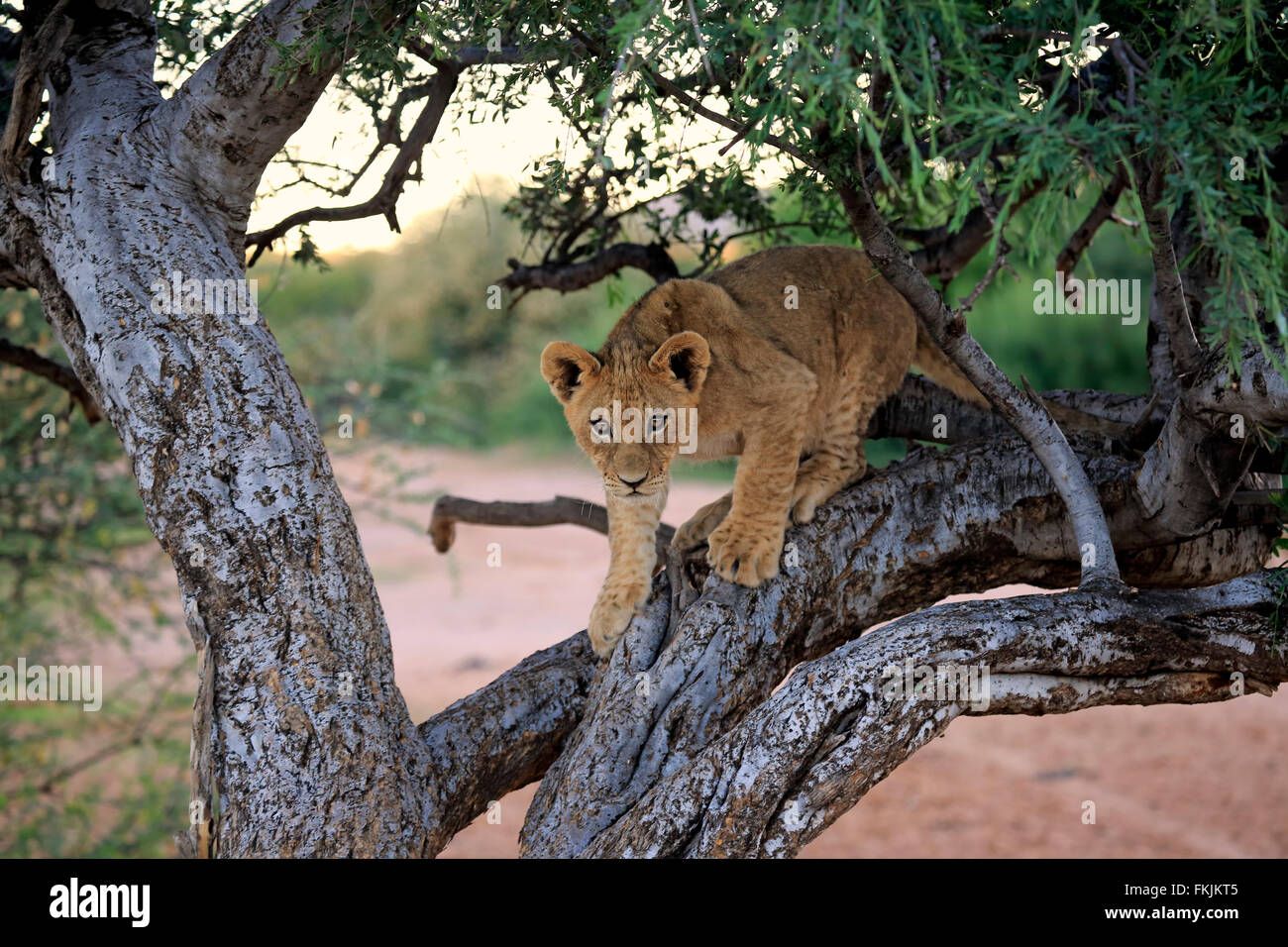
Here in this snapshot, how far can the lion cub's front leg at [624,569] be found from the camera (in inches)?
181

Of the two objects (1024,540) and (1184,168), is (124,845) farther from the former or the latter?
(1184,168)

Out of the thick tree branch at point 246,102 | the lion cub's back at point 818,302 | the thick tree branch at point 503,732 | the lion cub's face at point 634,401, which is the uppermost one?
the thick tree branch at point 246,102

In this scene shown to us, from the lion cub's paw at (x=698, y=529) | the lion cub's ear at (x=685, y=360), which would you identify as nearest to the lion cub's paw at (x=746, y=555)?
the lion cub's paw at (x=698, y=529)

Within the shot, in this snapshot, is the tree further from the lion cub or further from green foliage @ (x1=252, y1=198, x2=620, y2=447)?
green foliage @ (x1=252, y1=198, x2=620, y2=447)

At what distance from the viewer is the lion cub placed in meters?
4.34

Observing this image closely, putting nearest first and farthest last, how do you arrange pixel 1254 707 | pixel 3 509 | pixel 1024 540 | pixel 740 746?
pixel 740 746, pixel 1024 540, pixel 3 509, pixel 1254 707

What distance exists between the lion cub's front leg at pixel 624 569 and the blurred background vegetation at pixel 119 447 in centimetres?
114

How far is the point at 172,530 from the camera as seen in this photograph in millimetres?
3605

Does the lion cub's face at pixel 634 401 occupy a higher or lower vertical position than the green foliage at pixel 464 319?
lower

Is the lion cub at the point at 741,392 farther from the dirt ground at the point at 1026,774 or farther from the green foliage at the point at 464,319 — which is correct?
the green foliage at the point at 464,319

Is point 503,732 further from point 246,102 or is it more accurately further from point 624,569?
point 246,102

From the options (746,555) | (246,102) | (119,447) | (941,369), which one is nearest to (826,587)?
(746,555)

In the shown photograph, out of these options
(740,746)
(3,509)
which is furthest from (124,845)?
(740,746)
